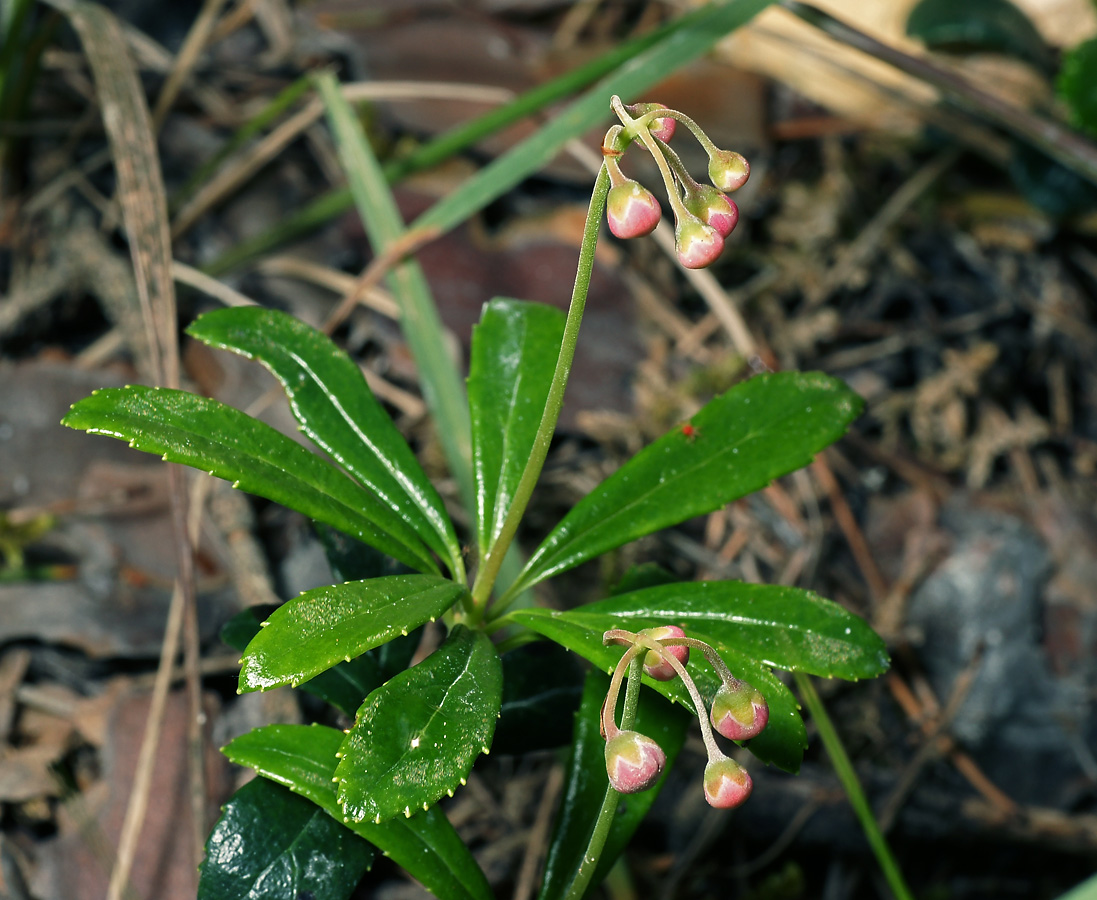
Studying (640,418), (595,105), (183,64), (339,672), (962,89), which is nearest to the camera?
(339,672)

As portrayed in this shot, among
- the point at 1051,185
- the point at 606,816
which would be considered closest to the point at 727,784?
the point at 606,816

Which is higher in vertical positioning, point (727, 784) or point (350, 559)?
point (727, 784)

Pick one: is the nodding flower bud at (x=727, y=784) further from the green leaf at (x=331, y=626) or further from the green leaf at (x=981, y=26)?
the green leaf at (x=981, y=26)

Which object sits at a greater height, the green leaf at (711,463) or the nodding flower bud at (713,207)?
the nodding flower bud at (713,207)

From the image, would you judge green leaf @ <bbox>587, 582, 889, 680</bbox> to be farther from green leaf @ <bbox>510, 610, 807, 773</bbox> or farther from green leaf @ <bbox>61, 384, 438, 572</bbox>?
green leaf @ <bbox>61, 384, 438, 572</bbox>

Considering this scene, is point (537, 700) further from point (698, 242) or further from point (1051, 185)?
point (1051, 185)

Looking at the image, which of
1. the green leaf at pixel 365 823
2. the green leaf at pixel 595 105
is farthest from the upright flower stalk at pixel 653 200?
the green leaf at pixel 595 105
